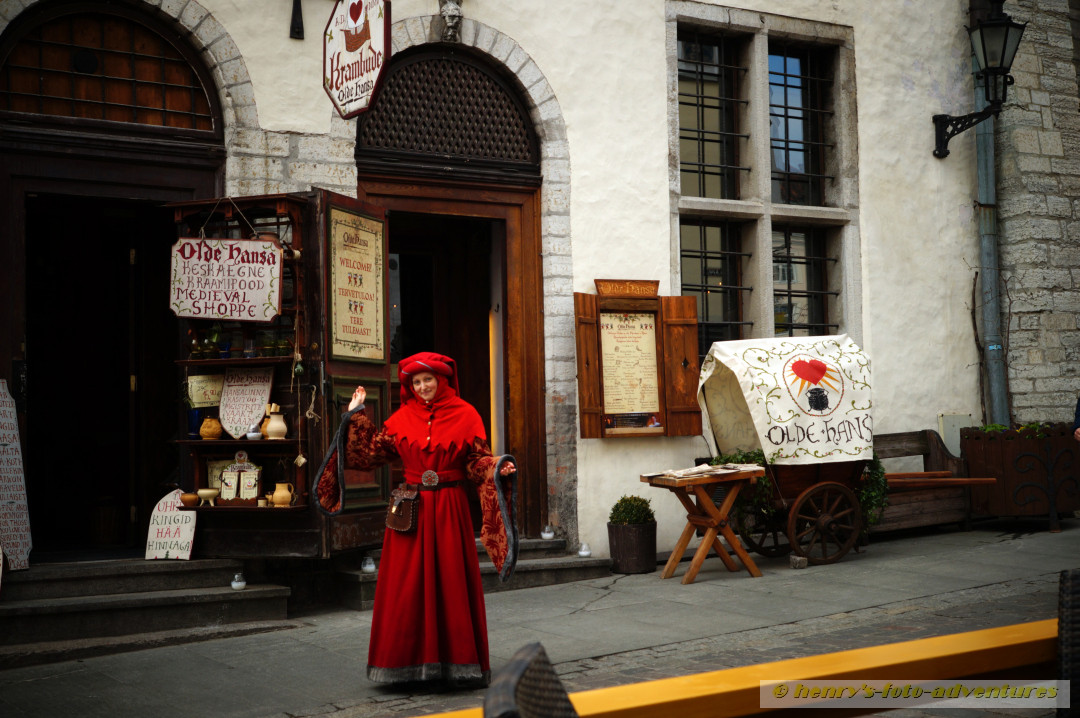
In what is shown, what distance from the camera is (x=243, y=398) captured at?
286 inches

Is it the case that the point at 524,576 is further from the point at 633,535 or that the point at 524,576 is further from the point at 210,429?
the point at 210,429

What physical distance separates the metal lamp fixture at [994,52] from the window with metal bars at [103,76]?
7.14 metres

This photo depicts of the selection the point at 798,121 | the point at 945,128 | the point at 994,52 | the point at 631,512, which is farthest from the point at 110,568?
the point at 994,52

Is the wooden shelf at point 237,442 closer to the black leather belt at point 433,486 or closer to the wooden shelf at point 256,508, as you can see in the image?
the wooden shelf at point 256,508

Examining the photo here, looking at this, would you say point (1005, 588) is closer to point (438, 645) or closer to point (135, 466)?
point (438, 645)

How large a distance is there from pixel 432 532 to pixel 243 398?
8.06 feet

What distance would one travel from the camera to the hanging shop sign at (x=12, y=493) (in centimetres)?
665

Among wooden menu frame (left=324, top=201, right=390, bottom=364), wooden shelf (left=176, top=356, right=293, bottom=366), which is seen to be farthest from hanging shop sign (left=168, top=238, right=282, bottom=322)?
wooden menu frame (left=324, top=201, right=390, bottom=364)

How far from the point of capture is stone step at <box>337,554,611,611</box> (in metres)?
7.39

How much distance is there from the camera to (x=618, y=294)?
9047 millimetres

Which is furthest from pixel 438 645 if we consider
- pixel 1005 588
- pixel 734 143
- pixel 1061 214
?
pixel 1061 214

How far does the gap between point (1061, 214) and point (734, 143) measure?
371 centimetres

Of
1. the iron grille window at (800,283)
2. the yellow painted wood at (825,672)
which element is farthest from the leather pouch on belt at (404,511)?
the iron grille window at (800,283)

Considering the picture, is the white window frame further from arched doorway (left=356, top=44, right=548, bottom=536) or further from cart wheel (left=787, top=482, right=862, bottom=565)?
cart wheel (left=787, top=482, right=862, bottom=565)
